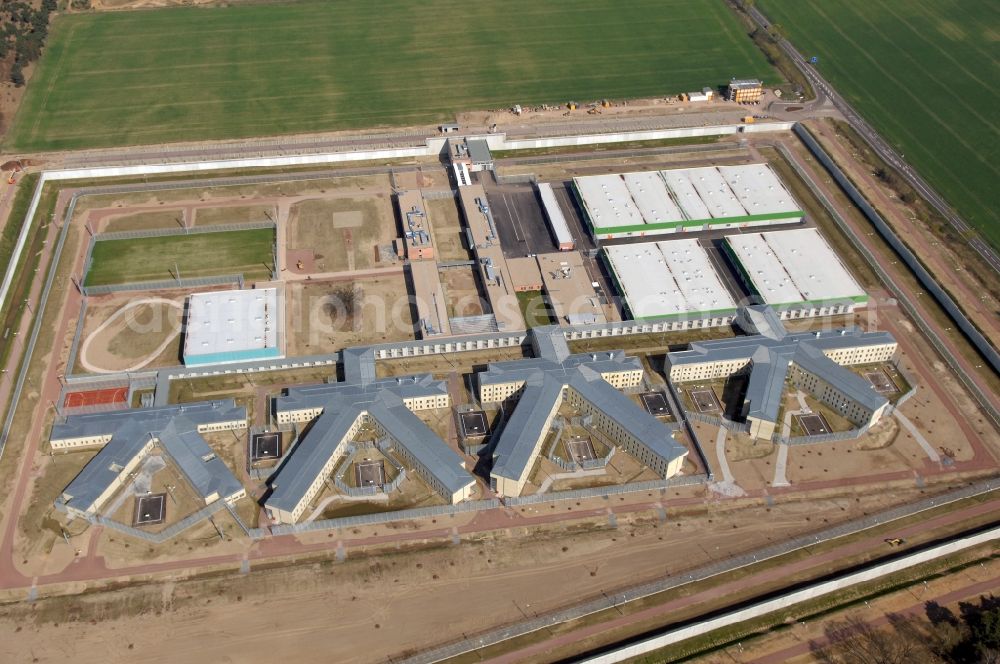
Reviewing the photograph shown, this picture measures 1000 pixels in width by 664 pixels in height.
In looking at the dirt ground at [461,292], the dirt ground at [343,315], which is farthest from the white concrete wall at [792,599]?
the dirt ground at [461,292]

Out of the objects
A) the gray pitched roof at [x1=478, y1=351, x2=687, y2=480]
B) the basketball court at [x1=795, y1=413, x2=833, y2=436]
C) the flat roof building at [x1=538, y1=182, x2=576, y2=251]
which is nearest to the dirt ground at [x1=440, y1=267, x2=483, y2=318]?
the flat roof building at [x1=538, y1=182, x2=576, y2=251]

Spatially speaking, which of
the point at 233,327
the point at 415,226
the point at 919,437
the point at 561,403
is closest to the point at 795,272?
the point at 919,437

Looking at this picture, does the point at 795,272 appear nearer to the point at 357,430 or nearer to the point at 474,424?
the point at 474,424

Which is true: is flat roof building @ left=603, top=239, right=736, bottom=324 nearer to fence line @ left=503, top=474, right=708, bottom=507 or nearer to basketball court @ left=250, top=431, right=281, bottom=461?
fence line @ left=503, top=474, right=708, bottom=507

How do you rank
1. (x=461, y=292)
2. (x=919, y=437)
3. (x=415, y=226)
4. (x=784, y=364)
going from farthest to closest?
(x=415, y=226) → (x=461, y=292) → (x=784, y=364) → (x=919, y=437)

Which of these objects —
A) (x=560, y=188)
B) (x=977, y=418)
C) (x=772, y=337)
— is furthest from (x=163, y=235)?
(x=977, y=418)

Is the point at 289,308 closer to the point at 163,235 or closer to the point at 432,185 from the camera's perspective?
the point at 163,235
